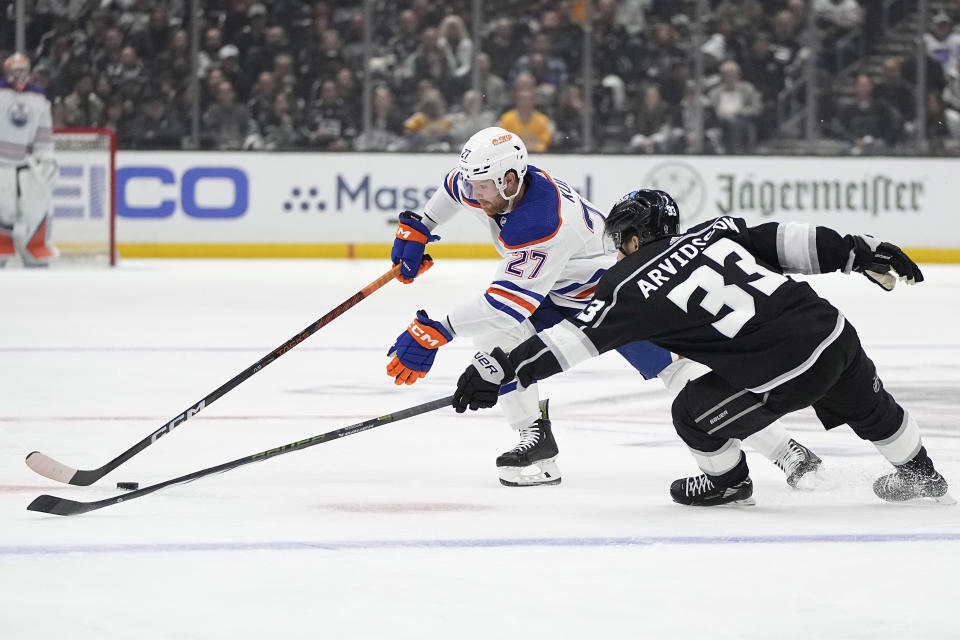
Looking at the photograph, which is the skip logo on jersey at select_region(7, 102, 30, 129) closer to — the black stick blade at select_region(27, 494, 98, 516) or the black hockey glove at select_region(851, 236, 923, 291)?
the black stick blade at select_region(27, 494, 98, 516)

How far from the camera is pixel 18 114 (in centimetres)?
1155

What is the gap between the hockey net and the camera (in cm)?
1186

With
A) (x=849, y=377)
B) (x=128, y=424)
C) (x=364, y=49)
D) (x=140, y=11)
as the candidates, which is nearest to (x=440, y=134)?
→ (x=364, y=49)

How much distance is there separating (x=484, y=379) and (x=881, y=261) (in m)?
0.98

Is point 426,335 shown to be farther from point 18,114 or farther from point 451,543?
point 18,114

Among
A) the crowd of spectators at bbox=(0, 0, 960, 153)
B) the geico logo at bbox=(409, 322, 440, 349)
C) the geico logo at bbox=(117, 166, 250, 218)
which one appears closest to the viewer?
the geico logo at bbox=(409, 322, 440, 349)

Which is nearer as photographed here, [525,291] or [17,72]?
[525,291]

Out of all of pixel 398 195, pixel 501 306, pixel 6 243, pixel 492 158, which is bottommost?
pixel 6 243

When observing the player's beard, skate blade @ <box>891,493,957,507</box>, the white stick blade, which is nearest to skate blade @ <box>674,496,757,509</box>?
skate blade @ <box>891,493,957,507</box>

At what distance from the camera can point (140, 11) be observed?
1274 centimetres

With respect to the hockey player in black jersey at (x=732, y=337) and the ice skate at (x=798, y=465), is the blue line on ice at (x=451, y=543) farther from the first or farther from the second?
the ice skate at (x=798, y=465)

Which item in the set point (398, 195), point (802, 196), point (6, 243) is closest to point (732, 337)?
point (6, 243)

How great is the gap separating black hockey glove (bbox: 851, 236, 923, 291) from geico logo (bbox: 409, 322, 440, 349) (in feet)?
3.26

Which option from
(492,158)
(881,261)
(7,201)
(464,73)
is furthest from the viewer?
(464,73)
